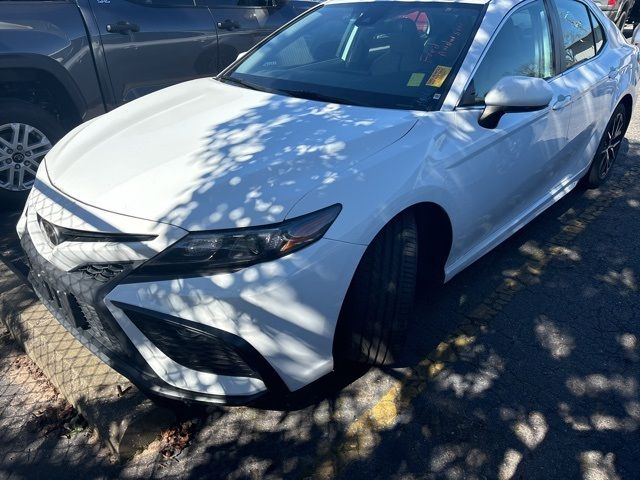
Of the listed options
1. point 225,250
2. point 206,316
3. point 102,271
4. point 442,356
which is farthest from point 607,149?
→ point 102,271

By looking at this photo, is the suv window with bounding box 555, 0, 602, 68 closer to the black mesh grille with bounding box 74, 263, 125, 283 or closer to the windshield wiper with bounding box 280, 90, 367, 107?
the windshield wiper with bounding box 280, 90, 367, 107

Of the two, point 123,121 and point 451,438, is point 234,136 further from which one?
point 451,438

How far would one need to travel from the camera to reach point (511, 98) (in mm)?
2547

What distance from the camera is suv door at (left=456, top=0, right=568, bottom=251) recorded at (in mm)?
2635

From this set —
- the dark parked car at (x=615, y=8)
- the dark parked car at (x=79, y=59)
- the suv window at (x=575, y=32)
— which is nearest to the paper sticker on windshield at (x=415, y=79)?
the suv window at (x=575, y=32)

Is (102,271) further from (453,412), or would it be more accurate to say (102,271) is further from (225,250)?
(453,412)

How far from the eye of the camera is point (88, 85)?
4023 mm

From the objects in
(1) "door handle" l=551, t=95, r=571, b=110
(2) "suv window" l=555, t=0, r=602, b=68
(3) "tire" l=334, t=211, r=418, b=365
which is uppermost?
(2) "suv window" l=555, t=0, r=602, b=68

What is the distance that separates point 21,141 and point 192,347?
278 centimetres

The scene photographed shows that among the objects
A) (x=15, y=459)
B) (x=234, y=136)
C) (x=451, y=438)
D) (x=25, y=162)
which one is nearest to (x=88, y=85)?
(x=25, y=162)

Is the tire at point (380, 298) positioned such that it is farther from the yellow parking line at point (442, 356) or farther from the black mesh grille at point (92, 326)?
the black mesh grille at point (92, 326)

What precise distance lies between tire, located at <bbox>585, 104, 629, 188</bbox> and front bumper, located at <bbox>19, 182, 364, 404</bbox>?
314 centimetres

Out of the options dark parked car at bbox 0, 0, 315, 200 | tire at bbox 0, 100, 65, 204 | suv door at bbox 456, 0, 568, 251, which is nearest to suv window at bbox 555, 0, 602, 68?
suv door at bbox 456, 0, 568, 251

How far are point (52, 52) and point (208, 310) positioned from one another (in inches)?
114
